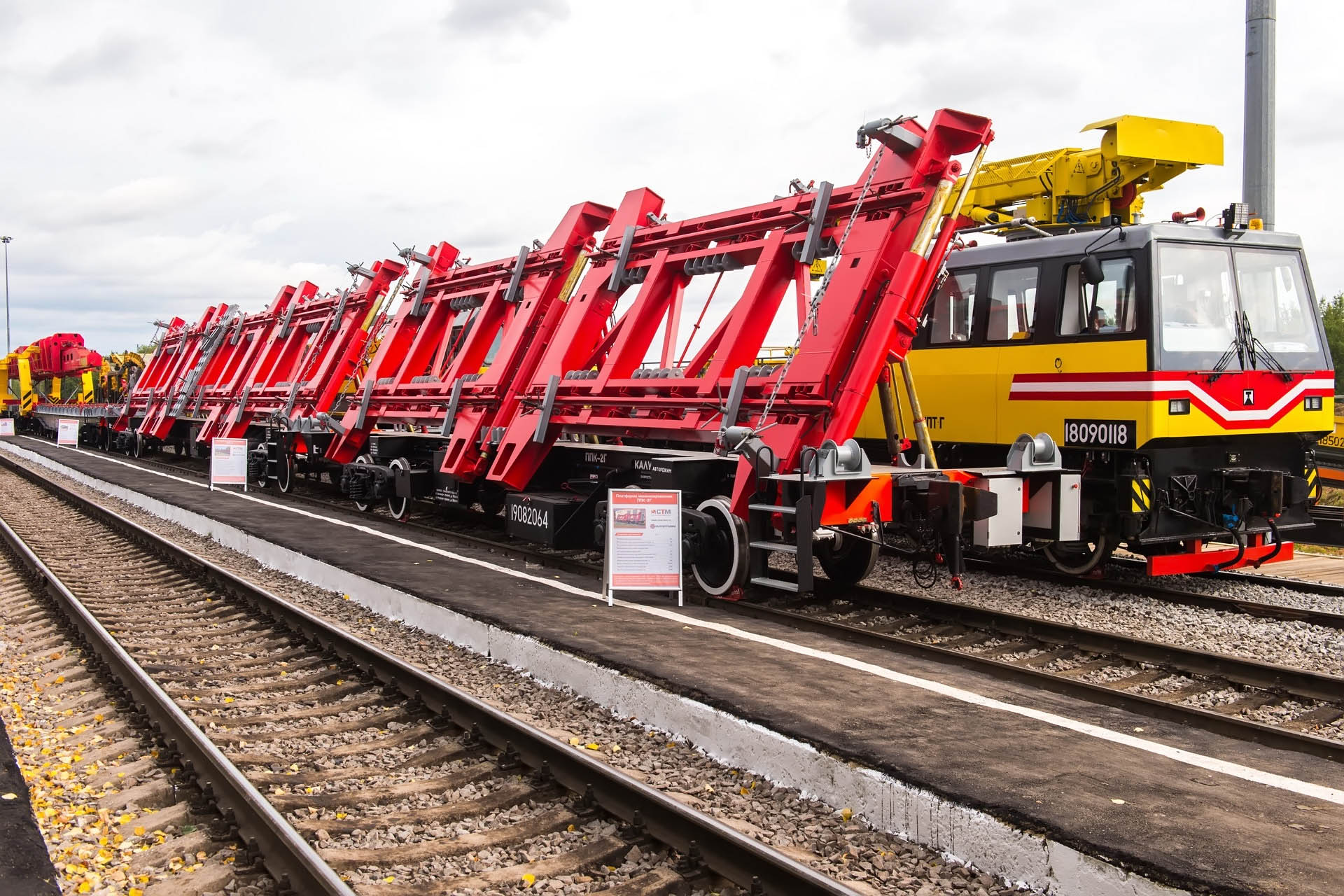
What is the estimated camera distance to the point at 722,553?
8.80 m

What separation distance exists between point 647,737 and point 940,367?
6.39 meters

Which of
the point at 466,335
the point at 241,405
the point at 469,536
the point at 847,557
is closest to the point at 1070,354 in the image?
the point at 847,557

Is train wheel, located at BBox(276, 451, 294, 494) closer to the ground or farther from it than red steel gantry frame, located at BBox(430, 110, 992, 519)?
closer to the ground

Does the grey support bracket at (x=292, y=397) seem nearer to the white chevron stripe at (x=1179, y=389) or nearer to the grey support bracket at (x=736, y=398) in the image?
the grey support bracket at (x=736, y=398)

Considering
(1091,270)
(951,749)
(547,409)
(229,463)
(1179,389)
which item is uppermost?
(1091,270)

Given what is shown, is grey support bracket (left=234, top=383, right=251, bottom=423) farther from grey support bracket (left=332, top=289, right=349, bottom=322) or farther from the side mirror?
the side mirror

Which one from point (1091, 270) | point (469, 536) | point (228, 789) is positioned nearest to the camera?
point (228, 789)

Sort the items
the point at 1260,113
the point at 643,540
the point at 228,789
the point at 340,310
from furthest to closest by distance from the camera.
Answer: the point at 340,310 → the point at 1260,113 → the point at 643,540 → the point at 228,789

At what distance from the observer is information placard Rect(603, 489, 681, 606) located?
328 inches

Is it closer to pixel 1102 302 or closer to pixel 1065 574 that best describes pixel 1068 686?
pixel 1065 574

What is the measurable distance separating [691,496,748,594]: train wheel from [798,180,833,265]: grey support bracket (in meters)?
2.21

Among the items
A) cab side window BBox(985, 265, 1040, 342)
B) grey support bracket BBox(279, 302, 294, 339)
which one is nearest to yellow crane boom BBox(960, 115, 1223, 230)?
cab side window BBox(985, 265, 1040, 342)

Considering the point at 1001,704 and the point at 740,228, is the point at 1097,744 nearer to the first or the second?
the point at 1001,704

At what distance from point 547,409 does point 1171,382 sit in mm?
6046
